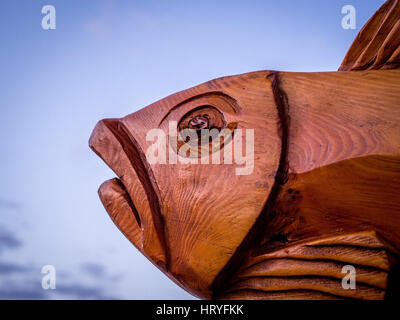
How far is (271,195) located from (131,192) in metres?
0.61

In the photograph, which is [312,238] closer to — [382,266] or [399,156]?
[382,266]

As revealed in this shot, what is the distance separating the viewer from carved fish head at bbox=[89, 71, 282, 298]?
1.37 metres

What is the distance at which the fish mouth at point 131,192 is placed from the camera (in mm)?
1417

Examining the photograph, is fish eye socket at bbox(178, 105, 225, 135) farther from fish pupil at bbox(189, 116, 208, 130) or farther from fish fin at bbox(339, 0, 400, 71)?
fish fin at bbox(339, 0, 400, 71)

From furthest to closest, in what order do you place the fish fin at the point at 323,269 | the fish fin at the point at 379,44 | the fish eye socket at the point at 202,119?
the fish fin at the point at 379,44 → the fish eye socket at the point at 202,119 → the fish fin at the point at 323,269

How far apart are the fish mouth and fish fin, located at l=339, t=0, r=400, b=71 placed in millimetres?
1361

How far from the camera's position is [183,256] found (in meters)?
1.41

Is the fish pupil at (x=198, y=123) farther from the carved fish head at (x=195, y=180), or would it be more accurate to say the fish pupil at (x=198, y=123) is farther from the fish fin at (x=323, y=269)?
the fish fin at (x=323, y=269)

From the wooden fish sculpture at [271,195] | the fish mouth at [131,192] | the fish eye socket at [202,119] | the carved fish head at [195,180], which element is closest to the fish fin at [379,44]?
the wooden fish sculpture at [271,195]

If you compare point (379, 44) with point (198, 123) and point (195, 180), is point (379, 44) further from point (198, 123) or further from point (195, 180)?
point (195, 180)

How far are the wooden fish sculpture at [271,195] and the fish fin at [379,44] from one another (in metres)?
0.29

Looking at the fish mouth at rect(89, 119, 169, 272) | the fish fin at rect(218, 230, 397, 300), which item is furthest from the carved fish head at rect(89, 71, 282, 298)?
the fish fin at rect(218, 230, 397, 300)

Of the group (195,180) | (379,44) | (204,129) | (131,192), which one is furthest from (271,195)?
(379,44)

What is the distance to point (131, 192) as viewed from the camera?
1459mm
